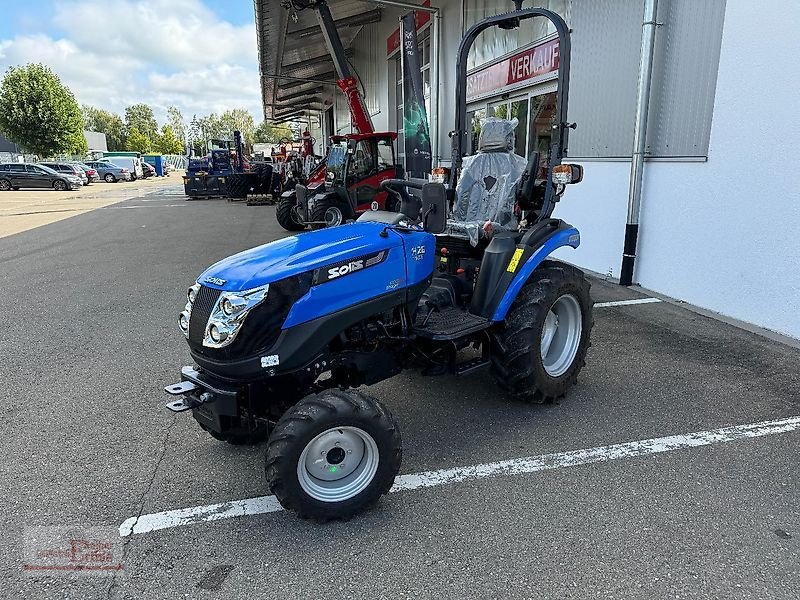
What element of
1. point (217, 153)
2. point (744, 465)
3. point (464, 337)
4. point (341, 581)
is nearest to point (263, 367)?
point (341, 581)

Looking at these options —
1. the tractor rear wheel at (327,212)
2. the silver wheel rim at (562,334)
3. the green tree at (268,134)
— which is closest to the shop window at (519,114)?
the tractor rear wheel at (327,212)

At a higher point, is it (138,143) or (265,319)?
(138,143)

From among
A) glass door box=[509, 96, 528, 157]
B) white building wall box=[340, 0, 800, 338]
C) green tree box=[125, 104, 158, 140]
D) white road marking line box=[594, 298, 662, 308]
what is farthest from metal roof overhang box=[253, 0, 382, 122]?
green tree box=[125, 104, 158, 140]

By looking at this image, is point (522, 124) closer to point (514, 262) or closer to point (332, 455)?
point (514, 262)

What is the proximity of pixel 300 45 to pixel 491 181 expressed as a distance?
18.2 metres

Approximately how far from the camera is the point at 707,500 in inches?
104

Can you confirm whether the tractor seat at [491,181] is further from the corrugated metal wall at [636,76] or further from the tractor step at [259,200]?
the tractor step at [259,200]

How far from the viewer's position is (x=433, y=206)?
323 centimetres

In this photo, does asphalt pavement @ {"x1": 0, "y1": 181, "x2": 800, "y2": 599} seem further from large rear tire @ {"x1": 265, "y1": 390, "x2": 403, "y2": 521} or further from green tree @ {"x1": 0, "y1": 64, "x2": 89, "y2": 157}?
green tree @ {"x1": 0, "y1": 64, "x2": 89, "y2": 157}

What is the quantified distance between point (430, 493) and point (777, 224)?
4.21 metres

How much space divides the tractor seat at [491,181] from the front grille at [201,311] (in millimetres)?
1759

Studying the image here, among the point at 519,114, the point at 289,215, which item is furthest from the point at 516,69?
the point at 289,215

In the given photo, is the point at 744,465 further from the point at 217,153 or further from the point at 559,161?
the point at 217,153

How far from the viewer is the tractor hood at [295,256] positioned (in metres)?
2.53
